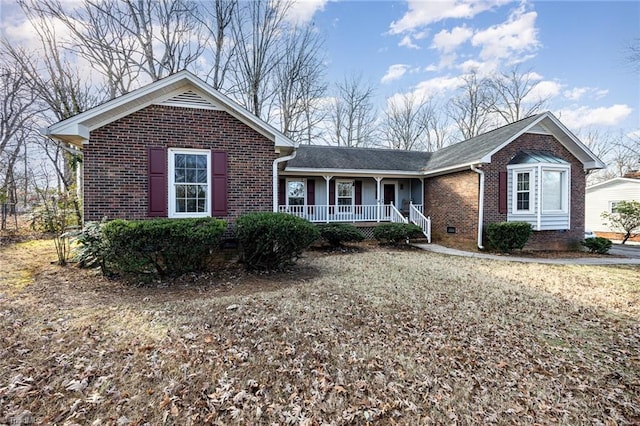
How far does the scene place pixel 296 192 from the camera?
47.4 ft

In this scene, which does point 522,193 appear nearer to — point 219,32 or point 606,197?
point 606,197

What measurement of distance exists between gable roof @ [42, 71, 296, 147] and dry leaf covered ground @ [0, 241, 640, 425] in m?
3.57

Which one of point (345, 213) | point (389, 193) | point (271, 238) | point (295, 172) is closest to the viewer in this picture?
point (271, 238)

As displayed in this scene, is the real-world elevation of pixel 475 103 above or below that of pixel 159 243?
above

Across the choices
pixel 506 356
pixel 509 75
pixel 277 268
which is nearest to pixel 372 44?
pixel 277 268

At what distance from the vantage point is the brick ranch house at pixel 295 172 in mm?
7527

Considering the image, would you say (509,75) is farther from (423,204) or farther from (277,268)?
(277,268)

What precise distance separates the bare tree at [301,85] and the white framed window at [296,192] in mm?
7801

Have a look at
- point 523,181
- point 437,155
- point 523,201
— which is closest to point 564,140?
point 523,181

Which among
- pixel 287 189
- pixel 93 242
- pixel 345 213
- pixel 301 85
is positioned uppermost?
pixel 301 85

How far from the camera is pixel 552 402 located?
289 centimetres

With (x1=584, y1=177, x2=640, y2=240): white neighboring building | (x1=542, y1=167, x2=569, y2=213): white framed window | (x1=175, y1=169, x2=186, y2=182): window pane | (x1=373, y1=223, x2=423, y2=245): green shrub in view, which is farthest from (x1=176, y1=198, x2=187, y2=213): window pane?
(x1=584, y1=177, x2=640, y2=240): white neighboring building

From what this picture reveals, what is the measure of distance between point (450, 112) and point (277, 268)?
31.3 m

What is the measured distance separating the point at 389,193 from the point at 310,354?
43.6 feet
